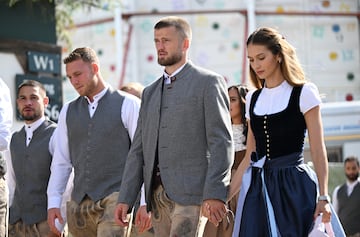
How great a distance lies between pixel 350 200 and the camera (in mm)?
13211

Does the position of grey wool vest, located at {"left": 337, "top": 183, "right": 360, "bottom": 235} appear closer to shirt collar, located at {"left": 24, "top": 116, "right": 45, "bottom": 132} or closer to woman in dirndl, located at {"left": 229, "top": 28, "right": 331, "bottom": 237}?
shirt collar, located at {"left": 24, "top": 116, "right": 45, "bottom": 132}

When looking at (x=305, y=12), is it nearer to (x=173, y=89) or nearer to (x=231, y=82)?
(x=231, y=82)

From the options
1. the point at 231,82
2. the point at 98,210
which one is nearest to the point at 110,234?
the point at 98,210

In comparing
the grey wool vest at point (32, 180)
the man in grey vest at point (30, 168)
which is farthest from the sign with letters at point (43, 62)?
the grey wool vest at point (32, 180)

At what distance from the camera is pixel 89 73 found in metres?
6.84

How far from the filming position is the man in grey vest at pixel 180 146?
5.55 metres

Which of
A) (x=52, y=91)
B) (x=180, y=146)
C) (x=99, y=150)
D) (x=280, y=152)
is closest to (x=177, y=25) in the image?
(x=180, y=146)

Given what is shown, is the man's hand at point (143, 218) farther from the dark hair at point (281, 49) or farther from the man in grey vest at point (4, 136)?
the dark hair at point (281, 49)

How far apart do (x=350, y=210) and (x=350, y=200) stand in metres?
0.14

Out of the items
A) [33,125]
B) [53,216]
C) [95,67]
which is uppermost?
[95,67]

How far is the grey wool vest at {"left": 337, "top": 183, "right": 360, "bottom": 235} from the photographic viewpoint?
1300 centimetres

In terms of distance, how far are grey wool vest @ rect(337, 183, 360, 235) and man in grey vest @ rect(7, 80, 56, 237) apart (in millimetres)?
6337

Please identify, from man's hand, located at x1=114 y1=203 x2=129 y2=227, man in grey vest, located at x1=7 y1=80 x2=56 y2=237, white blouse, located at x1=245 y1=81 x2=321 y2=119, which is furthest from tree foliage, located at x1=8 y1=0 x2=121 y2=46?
white blouse, located at x1=245 y1=81 x2=321 y2=119

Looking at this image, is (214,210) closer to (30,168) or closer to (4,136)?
(4,136)
